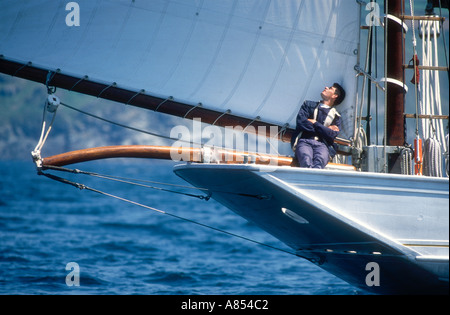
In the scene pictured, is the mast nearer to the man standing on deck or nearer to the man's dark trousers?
the man standing on deck

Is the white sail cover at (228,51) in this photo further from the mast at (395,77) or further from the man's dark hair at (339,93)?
the mast at (395,77)

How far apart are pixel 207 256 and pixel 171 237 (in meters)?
6.27

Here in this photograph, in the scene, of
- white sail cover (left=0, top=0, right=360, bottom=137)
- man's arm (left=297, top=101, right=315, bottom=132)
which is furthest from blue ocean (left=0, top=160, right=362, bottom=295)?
man's arm (left=297, top=101, right=315, bottom=132)

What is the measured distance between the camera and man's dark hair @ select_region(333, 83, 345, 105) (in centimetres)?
985

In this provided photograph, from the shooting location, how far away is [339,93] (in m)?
9.90

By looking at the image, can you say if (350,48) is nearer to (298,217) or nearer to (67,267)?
(298,217)

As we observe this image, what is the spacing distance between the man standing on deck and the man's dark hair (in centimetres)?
18

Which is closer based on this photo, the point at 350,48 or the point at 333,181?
the point at 333,181

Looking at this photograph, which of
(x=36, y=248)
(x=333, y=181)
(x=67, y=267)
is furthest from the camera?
(x=36, y=248)

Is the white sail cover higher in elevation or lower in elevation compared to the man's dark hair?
higher

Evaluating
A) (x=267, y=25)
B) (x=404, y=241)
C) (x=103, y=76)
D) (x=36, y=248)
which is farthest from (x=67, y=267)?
(x=404, y=241)

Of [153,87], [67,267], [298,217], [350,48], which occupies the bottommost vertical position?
[67,267]

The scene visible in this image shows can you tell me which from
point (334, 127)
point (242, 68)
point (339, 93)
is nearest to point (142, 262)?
point (242, 68)

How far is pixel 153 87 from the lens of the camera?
9.89 metres
